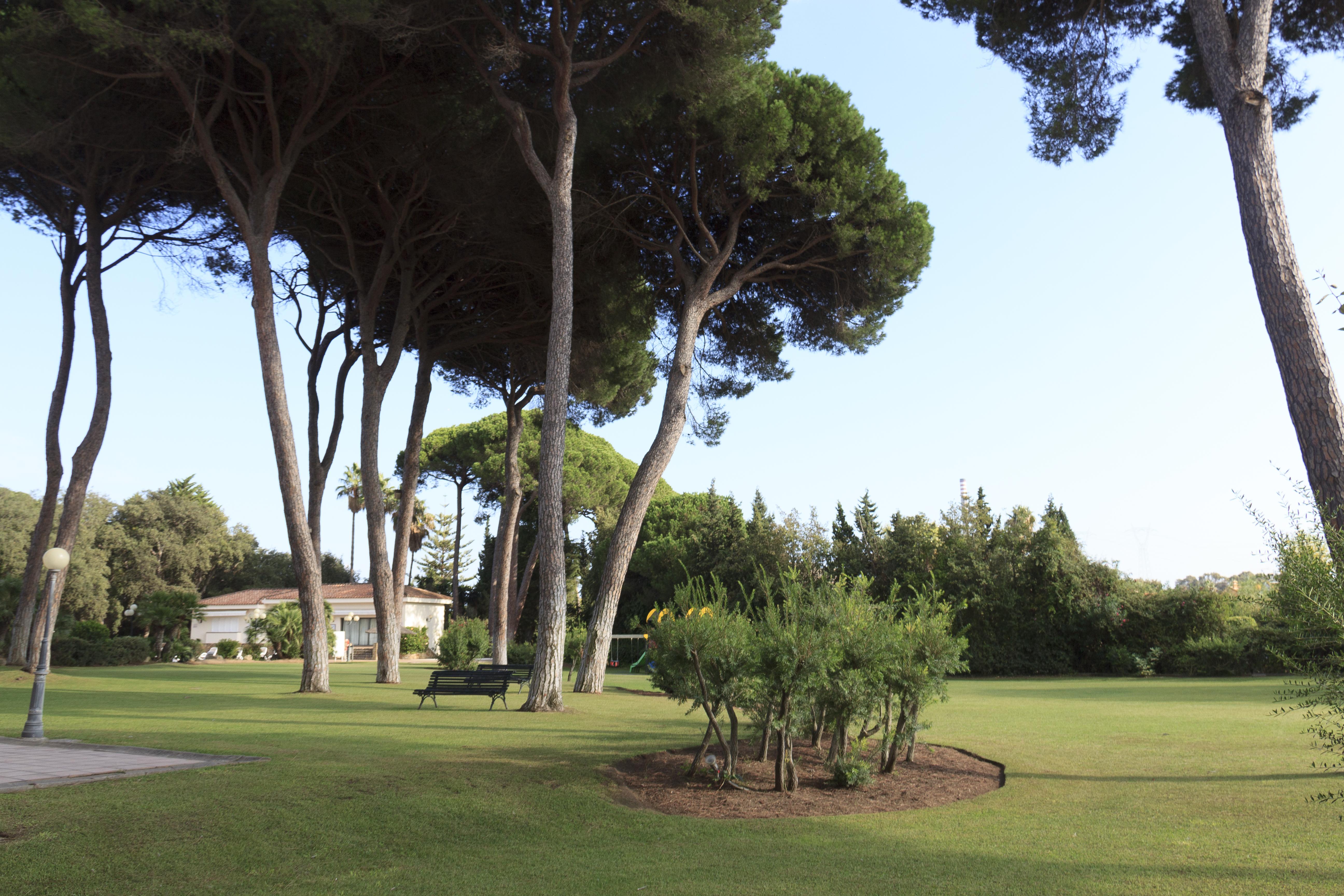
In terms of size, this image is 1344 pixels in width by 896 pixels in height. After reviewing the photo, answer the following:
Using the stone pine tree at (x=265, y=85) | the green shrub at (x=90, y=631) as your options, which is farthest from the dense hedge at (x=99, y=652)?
the stone pine tree at (x=265, y=85)

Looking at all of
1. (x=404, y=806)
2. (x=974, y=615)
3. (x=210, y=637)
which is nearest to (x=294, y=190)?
(x=404, y=806)

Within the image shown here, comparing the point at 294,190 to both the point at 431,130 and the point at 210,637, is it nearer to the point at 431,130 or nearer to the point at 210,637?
the point at 431,130

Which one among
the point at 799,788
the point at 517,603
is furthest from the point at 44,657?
the point at 517,603

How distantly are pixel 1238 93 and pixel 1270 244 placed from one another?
133cm

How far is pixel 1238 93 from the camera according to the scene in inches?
266

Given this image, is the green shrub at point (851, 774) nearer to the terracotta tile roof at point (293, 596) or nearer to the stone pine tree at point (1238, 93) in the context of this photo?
the stone pine tree at point (1238, 93)

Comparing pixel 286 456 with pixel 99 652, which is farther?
pixel 99 652

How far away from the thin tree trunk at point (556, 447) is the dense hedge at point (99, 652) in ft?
54.5

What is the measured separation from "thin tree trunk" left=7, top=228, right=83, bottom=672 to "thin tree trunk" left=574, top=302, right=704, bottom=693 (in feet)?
37.2

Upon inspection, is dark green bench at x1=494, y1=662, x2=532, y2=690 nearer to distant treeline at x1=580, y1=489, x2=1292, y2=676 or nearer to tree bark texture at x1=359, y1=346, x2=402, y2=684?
tree bark texture at x1=359, y1=346, x2=402, y2=684

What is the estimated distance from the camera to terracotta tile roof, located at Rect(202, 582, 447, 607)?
39281 mm

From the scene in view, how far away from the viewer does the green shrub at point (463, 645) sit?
19.0 metres

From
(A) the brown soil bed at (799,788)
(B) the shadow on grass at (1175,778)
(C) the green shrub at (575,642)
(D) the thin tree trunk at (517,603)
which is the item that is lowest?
(A) the brown soil bed at (799,788)

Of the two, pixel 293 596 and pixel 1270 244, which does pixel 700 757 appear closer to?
pixel 1270 244
